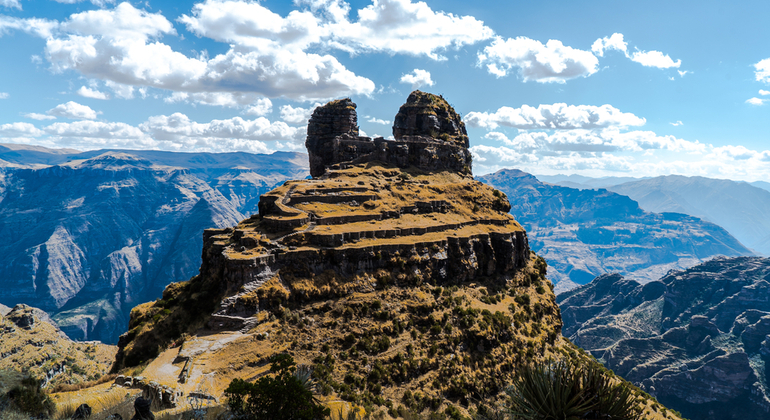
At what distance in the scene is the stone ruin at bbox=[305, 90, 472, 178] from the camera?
320 ft

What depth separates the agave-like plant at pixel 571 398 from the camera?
75.5 feet

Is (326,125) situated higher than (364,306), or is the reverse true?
(326,125)

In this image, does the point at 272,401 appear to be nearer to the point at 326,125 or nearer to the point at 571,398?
the point at 571,398

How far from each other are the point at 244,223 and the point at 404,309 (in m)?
28.0

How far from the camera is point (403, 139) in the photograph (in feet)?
332

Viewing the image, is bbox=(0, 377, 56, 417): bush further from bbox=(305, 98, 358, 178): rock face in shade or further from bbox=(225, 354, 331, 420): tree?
bbox=(305, 98, 358, 178): rock face in shade

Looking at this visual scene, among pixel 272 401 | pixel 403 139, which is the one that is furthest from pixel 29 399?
pixel 403 139

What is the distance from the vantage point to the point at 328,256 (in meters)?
54.9

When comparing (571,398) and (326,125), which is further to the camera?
(326,125)

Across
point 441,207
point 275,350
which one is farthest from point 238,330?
point 441,207

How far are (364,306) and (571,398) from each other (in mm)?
32507

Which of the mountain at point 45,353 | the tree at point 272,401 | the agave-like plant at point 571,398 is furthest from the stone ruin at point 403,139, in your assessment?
the mountain at point 45,353

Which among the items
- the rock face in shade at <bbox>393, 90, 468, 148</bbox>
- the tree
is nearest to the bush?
the tree

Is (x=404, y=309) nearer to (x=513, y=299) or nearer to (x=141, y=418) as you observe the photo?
(x=513, y=299)
